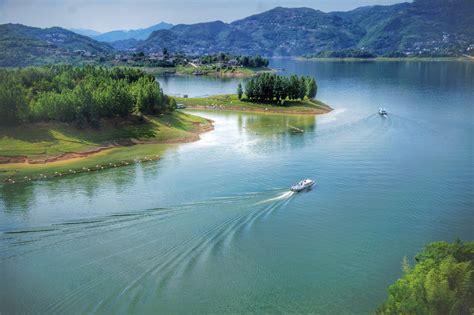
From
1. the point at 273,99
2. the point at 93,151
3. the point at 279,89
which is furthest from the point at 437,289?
the point at 273,99

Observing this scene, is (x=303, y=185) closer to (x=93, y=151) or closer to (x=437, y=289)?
(x=437, y=289)

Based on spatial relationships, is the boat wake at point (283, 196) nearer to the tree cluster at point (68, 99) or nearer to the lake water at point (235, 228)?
the lake water at point (235, 228)

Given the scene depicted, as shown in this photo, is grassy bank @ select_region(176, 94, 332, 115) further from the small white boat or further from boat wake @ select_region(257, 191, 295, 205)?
boat wake @ select_region(257, 191, 295, 205)

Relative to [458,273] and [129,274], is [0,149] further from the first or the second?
[458,273]

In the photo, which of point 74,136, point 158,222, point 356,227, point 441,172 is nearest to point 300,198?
point 356,227

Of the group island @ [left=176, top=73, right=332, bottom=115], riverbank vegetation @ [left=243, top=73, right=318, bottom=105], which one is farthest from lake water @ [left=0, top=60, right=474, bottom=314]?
riverbank vegetation @ [left=243, top=73, right=318, bottom=105]

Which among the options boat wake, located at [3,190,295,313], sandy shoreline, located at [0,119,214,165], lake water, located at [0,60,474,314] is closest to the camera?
boat wake, located at [3,190,295,313]
